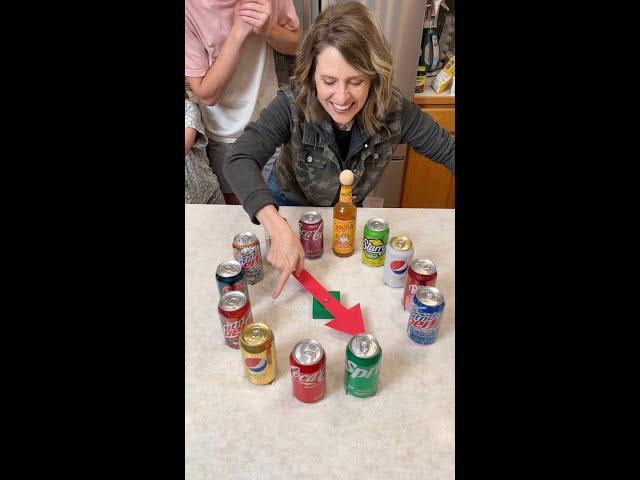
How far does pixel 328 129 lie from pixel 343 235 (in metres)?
0.38

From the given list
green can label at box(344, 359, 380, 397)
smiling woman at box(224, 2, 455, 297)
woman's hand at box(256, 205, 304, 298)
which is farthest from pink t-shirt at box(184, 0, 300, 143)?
green can label at box(344, 359, 380, 397)

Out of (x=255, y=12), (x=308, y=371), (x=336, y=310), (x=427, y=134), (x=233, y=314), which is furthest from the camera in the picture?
(x=255, y=12)

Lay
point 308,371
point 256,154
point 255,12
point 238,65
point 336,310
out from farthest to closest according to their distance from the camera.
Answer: point 238,65 → point 255,12 → point 256,154 → point 336,310 → point 308,371

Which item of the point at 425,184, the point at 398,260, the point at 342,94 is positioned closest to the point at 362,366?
the point at 398,260

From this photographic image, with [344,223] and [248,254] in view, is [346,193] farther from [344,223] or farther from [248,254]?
[248,254]

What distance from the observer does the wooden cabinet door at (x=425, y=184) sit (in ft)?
7.43

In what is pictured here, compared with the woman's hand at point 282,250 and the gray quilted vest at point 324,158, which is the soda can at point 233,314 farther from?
the gray quilted vest at point 324,158

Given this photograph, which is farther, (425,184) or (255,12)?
(425,184)

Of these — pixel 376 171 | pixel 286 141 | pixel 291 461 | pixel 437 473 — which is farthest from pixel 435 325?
pixel 286 141

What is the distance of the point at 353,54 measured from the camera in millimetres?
1082

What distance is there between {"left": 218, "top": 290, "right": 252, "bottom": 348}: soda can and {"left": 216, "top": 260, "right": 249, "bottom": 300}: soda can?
0.13 feet

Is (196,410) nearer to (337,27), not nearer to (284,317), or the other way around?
(284,317)

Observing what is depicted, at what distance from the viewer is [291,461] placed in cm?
73

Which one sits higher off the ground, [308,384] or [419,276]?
[419,276]
